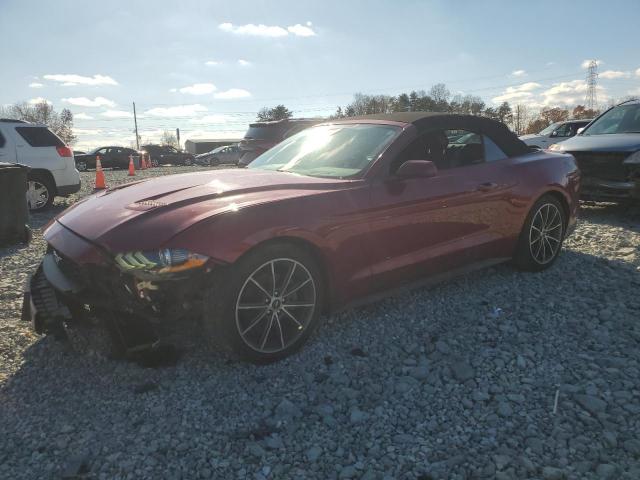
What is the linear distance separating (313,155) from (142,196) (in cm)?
138

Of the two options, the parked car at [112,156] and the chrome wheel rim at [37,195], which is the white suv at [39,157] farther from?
the parked car at [112,156]

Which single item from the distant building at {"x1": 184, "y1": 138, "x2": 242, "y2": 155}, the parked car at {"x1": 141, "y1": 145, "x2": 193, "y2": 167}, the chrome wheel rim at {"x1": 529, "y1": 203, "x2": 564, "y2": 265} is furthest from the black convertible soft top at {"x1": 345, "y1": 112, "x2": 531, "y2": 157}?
the distant building at {"x1": 184, "y1": 138, "x2": 242, "y2": 155}

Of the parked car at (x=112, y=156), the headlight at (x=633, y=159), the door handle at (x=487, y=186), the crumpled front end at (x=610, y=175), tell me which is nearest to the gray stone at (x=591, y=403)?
the door handle at (x=487, y=186)

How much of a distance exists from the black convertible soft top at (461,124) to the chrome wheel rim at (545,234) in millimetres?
617

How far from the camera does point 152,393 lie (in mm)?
2662

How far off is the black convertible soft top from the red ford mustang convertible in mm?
17

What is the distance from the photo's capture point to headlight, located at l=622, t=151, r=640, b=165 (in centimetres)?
652

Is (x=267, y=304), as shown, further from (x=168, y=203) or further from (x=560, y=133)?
(x=560, y=133)

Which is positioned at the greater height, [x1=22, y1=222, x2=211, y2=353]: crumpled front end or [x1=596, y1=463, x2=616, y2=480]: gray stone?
[x1=22, y1=222, x2=211, y2=353]: crumpled front end

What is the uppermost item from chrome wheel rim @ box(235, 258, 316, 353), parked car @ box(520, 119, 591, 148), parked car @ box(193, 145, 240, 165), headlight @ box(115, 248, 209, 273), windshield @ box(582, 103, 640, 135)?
parked car @ box(193, 145, 240, 165)

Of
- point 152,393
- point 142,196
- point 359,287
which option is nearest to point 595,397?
point 359,287

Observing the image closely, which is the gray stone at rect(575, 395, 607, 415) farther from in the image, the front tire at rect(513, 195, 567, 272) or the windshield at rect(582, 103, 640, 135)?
the windshield at rect(582, 103, 640, 135)

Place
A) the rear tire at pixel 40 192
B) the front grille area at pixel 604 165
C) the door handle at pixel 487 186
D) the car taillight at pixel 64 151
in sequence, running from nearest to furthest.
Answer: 1. the door handle at pixel 487 186
2. the front grille area at pixel 604 165
3. the rear tire at pixel 40 192
4. the car taillight at pixel 64 151

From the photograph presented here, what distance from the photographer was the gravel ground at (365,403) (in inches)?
84.2
